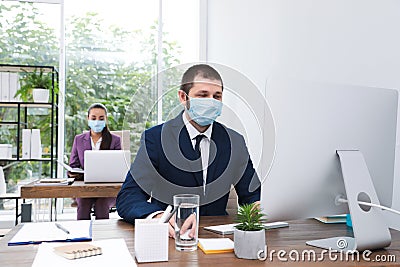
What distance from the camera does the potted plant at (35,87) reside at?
14.3 feet

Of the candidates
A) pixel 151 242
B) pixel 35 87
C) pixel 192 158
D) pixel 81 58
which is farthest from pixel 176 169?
pixel 81 58

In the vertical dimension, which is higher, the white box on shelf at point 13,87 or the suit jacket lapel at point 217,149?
the white box on shelf at point 13,87

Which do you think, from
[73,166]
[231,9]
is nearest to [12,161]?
[73,166]

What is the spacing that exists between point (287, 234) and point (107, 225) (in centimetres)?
61

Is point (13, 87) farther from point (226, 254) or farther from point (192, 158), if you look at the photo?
point (226, 254)

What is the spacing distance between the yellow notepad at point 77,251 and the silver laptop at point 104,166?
1850 mm

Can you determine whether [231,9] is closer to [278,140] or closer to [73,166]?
[73,166]

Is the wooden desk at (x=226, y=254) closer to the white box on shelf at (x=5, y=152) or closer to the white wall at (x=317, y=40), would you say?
the white wall at (x=317, y=40)

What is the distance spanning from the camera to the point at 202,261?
1175mm

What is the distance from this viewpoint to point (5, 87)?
4383 mm

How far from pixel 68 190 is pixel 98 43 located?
2.51 meters

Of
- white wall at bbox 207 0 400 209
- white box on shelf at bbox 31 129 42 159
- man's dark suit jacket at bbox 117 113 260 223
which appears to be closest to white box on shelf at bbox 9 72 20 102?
white box on shelf at bbox 31 129 42 159

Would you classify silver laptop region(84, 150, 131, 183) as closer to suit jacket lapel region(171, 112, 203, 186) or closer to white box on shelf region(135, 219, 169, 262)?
suit jacket lapel region(171, 112, 203, 186)

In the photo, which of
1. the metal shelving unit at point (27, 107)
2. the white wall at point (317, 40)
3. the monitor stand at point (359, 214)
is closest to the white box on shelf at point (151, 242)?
the monitor stand at point (359, 214)
